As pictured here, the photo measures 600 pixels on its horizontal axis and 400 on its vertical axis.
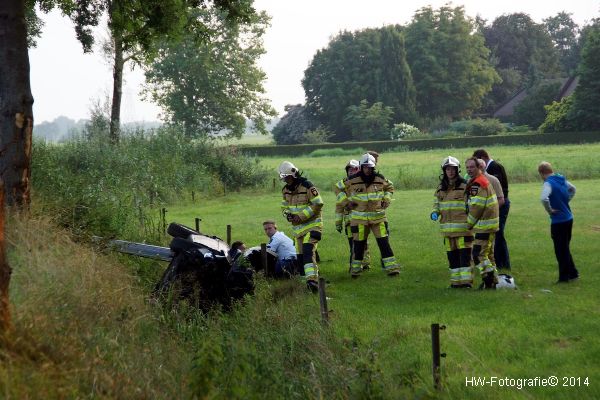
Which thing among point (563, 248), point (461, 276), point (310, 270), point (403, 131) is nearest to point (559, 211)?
point (563, 248)

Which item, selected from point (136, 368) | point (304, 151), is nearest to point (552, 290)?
point (136, 368)

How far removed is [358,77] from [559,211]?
80356mm

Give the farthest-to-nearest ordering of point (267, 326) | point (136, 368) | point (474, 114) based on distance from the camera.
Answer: point (474, 114)
point (267, 326)
point (136, 368)

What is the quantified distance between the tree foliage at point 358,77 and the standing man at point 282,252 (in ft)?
245

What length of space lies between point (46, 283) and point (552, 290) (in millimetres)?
7276

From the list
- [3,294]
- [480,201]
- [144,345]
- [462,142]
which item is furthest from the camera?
[462,142]

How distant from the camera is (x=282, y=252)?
14484 millimetres

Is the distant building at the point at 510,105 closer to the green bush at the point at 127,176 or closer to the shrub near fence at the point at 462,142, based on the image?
the shrub near fence at the point at 462,142

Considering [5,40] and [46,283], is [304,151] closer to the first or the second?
[5,40]

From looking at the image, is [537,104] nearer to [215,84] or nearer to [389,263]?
[215,84]

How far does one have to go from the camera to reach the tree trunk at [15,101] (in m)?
14.1

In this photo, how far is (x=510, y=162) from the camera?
144 ft

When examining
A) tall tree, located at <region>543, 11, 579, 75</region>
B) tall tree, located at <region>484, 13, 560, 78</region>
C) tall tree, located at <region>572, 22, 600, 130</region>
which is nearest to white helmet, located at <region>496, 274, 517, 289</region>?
tall tree, located at <region>572, 22, 600, 130</region>

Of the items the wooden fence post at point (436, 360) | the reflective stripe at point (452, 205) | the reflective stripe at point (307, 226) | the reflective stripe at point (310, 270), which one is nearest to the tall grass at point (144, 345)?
the wooden fence post at point (436, 360)
